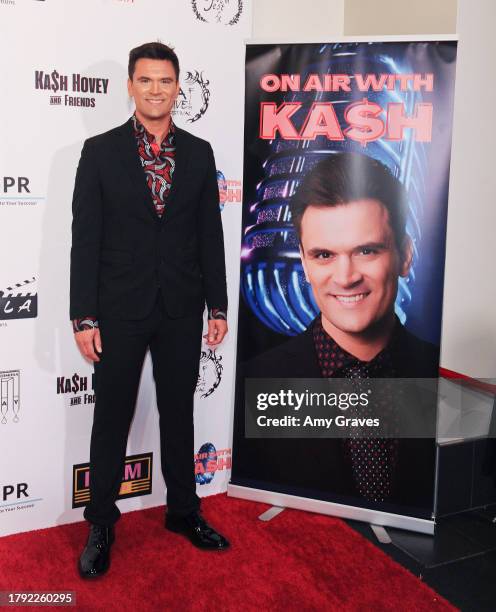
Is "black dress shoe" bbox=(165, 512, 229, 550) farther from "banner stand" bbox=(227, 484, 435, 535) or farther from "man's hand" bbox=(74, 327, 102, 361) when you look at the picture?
"man's hand" bbox=(74, 327, 102, 361)

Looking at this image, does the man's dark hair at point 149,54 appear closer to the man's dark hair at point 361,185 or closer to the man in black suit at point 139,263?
the man in black suit at point 139,263

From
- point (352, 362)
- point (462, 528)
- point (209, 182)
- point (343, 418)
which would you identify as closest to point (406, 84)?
point (209, 182)

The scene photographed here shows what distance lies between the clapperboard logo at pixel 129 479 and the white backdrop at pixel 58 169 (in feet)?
0.05

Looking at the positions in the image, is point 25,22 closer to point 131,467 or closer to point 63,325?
point 63,325

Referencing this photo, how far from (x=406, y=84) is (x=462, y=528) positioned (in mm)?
1833

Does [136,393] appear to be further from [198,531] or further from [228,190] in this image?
[228,190]

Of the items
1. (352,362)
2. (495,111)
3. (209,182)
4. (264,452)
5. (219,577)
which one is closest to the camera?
(219,577)

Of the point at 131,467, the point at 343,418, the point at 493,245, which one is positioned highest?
the point at 493,245

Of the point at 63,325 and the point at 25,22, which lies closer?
the point at 25,22

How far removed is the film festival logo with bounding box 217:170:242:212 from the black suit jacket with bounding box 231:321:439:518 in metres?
0.64

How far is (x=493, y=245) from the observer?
3.34 metres

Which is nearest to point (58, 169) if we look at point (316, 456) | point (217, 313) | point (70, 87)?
point (70, 87)

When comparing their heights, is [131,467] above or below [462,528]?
above

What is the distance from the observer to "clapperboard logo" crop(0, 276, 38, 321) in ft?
8.27
